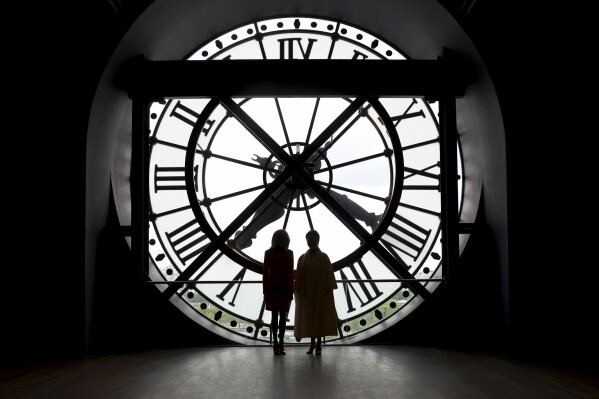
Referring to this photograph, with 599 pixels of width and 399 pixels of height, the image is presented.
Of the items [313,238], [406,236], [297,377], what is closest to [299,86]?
[313,238]

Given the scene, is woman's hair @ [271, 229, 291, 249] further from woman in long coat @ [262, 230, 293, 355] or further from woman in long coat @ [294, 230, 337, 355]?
woman in long coat @ [294, 230, 337, 355]

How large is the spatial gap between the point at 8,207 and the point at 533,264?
3544 mm

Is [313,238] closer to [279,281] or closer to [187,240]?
[279,281]

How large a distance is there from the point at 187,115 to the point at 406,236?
206 cm

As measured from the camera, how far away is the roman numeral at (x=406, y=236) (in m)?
5.34

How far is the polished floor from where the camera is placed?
3.06 meters

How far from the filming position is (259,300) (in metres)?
5.07

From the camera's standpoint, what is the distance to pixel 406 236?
17.6 ft

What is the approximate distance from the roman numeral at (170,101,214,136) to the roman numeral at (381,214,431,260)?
1704mm

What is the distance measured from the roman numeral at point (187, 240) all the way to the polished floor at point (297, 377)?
96 cm

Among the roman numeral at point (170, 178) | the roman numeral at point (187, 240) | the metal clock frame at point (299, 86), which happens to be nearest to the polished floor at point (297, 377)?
the metal clock frame at point (299, 86)

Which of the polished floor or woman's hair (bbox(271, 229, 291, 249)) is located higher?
woman's hair (bbox(271, 229, 291, 249))

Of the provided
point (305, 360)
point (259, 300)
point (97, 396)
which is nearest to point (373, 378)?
point (305, 360)

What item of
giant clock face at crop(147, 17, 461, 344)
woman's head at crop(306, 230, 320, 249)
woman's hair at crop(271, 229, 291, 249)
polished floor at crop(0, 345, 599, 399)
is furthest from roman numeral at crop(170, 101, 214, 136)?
polished floor at crop(0, 345, 599, 399)
